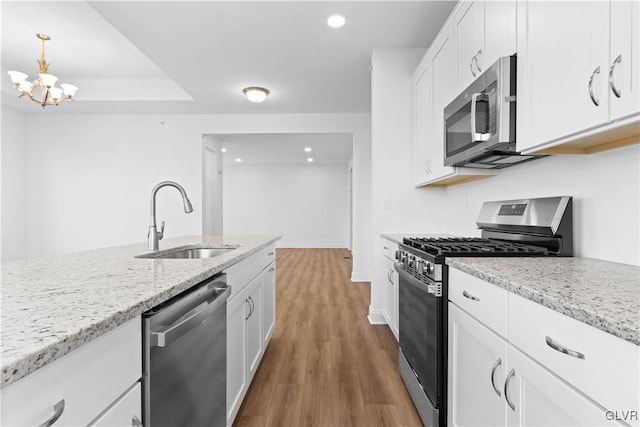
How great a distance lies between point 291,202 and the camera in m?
9.83

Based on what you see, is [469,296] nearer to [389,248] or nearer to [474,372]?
[474,372]

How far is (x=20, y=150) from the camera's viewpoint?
5082 mm

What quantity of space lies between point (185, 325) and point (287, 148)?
6.73 meters

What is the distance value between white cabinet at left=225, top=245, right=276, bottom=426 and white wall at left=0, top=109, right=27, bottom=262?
491 centimetres

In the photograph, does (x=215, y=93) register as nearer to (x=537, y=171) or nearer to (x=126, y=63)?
(x=126, y=63)

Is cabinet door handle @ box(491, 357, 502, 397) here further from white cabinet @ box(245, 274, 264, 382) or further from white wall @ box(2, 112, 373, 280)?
white wall @ box(2, 112, 373, 280)

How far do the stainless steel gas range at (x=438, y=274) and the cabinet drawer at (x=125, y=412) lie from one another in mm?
1168

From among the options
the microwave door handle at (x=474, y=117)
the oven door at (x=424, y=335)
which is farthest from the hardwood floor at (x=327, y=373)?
the microwave door handle at (x=474, y=117)

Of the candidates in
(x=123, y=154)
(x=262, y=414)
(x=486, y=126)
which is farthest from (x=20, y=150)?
(x=486, y=126)

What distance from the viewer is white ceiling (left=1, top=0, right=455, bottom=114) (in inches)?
98.1

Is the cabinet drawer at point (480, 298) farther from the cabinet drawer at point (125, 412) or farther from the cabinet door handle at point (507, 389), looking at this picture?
the cabinet drawer at point (125, 412)

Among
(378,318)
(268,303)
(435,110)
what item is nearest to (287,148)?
(378,318)

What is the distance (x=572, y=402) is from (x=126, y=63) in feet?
15.7

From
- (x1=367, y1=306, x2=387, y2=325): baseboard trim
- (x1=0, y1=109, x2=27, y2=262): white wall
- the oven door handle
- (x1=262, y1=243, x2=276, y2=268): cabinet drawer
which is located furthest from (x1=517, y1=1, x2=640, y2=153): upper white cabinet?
(x1=0, y1=109, x2=27, y2=262): white wall
